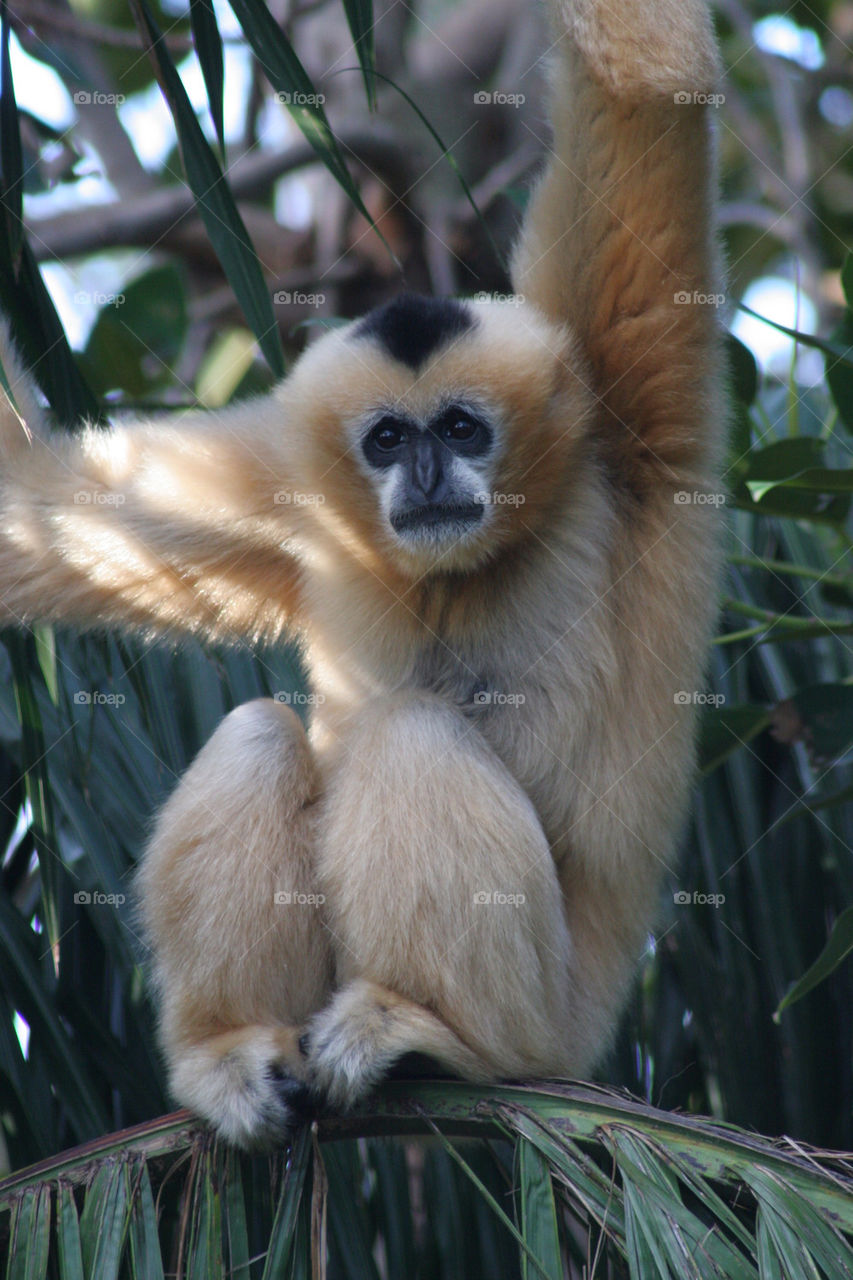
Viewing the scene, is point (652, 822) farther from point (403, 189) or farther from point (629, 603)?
point (403, 189)

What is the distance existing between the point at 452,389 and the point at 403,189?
3725mm

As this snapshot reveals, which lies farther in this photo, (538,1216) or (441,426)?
(441,426)

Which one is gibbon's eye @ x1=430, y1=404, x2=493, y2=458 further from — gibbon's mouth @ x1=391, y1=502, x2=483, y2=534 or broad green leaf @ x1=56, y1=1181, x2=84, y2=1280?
broad green leaf @ x1=56, y1=1181, x2=84, y2=1280

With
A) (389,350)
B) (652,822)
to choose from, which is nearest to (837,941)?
(652,822)

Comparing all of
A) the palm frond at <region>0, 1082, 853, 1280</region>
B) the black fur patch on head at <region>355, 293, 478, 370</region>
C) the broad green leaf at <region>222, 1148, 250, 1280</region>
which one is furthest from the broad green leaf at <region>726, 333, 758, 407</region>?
the broad green leaf at <region>222, 1148, 250, 1280</region>

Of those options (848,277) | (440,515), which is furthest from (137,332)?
(848,277)

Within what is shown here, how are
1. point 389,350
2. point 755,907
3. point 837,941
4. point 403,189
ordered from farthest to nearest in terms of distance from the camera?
point 403,189 < point 755,907 < point 389,350 < point 837,941

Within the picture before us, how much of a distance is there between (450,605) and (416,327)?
30.8 inches

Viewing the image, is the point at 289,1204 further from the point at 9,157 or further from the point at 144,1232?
the point at 9,157

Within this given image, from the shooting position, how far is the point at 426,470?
10.9 ft

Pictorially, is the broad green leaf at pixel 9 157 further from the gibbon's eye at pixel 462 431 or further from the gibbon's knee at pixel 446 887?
the gibbon's knee at pixel 446 887

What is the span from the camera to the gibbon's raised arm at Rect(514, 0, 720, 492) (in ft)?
9.51

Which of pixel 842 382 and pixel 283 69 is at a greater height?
pixel 283 69

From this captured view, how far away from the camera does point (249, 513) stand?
11.6 ft
